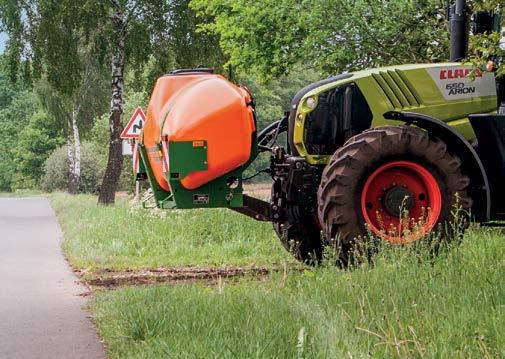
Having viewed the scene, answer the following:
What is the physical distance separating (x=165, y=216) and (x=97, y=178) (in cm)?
5027

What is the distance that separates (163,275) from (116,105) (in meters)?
18.2

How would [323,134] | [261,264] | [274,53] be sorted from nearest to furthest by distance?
1. [323,134]
2. [261,264]
3. [274,53]

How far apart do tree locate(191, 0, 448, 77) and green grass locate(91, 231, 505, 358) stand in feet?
31.5

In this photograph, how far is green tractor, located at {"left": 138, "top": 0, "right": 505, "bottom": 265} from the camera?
889 cm

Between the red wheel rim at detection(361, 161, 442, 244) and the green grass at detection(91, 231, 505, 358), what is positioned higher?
the red wheel rim at detection(361, 161, 442, 244)

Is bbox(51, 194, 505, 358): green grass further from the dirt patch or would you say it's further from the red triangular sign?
the red triangular sign

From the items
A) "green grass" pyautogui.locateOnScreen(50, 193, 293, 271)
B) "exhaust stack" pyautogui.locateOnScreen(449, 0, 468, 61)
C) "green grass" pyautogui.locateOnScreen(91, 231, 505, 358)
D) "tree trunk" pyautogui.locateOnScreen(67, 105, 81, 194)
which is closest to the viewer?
"green grass" pyautogui.locateOnScreen(91, 231, 505, 358)

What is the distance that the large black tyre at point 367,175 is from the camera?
882cm

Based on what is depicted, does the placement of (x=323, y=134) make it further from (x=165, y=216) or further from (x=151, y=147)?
(x=165, y=216)

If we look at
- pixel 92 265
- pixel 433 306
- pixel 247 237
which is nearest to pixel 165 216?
pixel 247 237

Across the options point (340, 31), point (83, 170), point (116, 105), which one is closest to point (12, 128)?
point (83, 170)

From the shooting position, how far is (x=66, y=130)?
5481 cm

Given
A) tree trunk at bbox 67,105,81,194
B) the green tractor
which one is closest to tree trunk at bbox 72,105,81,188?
tree trunk at bbox 67,105,81,194

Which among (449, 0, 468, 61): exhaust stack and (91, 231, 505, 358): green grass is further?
(449, 0, 468, 61): exhaust stack
